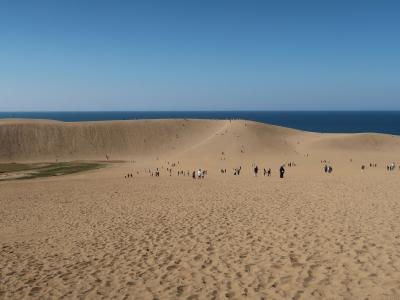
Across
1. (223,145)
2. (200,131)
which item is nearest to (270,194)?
(223,145)

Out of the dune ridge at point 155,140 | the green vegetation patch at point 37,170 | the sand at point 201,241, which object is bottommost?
the green vegetation patch at point 37,170

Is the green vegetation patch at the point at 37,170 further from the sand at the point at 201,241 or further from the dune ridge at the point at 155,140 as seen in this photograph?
the sand at the point at 201,241

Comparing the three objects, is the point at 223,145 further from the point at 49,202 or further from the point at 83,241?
the point at 83,241

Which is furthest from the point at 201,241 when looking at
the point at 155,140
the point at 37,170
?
the point at 155,140

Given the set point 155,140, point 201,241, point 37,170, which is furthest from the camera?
point 155,140

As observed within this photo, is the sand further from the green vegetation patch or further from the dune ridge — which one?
the dune ridge

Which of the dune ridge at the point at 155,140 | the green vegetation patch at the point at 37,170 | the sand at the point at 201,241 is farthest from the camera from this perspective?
the dune ridge at the point at 155,140

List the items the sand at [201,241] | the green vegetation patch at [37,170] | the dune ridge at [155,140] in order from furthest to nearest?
the dune ridge at [155,140]
the green vegetation patch at [37,170]
the sand at [201,241]

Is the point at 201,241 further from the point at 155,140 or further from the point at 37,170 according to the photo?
the point at 155,140

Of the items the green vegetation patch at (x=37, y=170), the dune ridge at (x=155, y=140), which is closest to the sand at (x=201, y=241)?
the green vegetation patch at (x=37, y=170)

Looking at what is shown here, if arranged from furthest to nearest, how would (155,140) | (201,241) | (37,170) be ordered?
(155,140) → (37,170) → (201,241)

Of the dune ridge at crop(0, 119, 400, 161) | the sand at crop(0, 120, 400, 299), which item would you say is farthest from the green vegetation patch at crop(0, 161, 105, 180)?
the sand at crop(0, 120, 400, 299)

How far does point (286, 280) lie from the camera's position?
953cm

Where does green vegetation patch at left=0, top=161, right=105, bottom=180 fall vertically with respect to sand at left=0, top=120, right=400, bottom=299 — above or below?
below
